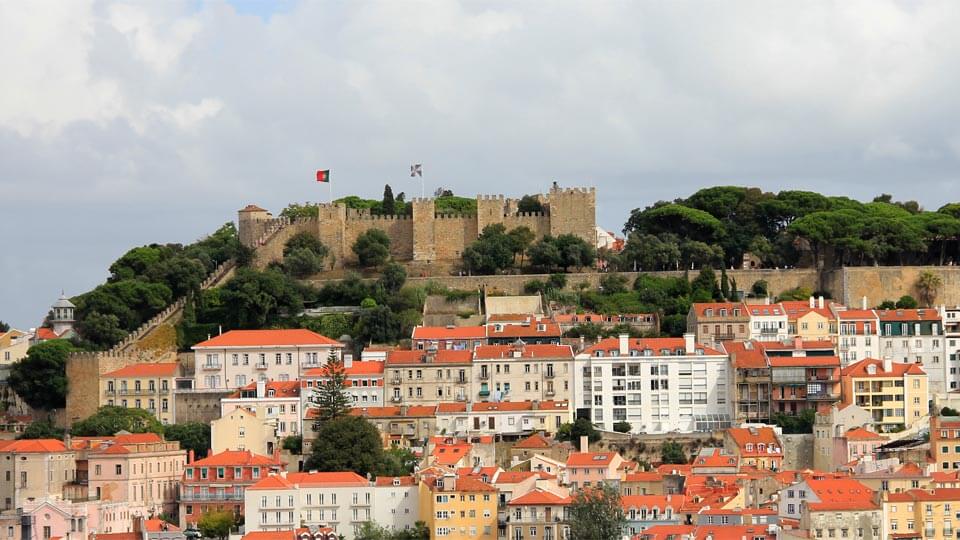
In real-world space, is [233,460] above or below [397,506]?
above

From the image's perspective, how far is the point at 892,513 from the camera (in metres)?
60.7

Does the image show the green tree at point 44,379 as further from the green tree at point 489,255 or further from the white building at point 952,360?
the white building at point 952,360

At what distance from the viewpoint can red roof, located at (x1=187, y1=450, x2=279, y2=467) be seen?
69.3 m

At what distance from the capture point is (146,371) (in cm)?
7919

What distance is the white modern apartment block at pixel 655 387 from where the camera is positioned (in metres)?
75.0

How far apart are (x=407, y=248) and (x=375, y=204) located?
12052 mm

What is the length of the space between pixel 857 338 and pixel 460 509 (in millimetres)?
21939

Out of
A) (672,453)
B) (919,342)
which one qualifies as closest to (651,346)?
(672,453)

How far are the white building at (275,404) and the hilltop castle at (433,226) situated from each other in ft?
51.9

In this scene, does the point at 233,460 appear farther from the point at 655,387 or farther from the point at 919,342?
the point at 919,342

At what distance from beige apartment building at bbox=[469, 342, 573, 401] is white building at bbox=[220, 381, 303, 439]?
243 inches

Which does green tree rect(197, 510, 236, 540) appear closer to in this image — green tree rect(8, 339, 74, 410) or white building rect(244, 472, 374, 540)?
white building rect(244, 472, 374, 540)

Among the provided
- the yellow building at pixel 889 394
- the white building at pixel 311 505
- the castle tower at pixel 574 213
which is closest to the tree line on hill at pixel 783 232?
the castle tower at pixel 574 213

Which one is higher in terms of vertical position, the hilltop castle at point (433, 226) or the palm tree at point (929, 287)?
the hilltop castle at point (433, 226)
